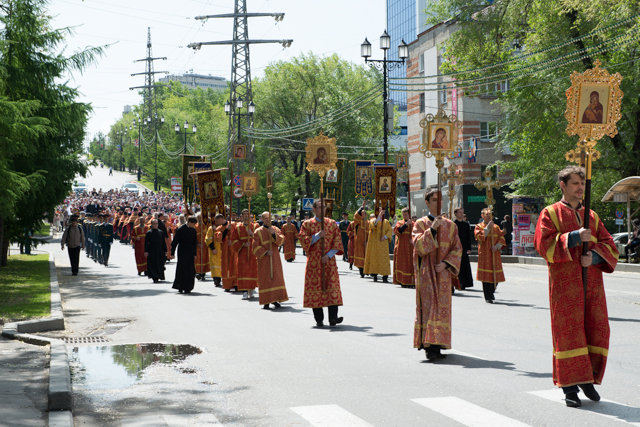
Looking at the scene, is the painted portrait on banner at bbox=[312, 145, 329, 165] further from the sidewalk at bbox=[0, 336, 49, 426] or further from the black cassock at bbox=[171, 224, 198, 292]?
the sidewalk at bbox=[0, 336, 49, 426]

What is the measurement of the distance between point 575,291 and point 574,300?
0.07m

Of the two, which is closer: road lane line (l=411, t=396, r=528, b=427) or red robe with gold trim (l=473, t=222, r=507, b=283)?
road lane line (l=411, t=396, r=528, b=427)

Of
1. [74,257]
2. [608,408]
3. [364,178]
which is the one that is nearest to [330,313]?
[608,408]

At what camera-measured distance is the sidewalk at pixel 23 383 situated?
7.02 m

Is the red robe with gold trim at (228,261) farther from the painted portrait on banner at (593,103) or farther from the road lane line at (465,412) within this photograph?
the road lane line at (465,412)

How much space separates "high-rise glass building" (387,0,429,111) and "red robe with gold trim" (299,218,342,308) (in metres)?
99.9

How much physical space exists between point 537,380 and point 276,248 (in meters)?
8.04

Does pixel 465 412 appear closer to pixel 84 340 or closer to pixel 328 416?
pixel 328 416

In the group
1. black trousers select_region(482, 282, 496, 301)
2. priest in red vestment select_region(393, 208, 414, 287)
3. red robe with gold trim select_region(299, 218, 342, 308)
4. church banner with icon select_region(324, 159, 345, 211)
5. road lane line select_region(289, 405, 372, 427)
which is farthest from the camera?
church banner with icon select_region(324, 159, 345, 211)

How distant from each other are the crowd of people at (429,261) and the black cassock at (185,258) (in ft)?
0.08

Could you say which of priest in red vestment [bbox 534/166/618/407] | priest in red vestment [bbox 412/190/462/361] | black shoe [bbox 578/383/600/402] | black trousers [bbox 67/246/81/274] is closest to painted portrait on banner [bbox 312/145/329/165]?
priest in red vestment [bbox 412/190/462/361]

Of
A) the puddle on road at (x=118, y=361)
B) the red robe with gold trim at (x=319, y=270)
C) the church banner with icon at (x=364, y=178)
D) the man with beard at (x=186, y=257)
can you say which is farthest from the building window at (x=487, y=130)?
the puddle on road at (x=118, y=361)

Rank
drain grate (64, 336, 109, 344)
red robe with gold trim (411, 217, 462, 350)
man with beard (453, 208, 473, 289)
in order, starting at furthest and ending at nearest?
man with beard (453, 208, 473, 289) → drain grate (64, 336, 109, 344) → red robe with gold trim (411, 217, 462, 350)

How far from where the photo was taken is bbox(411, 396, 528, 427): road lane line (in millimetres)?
6531
